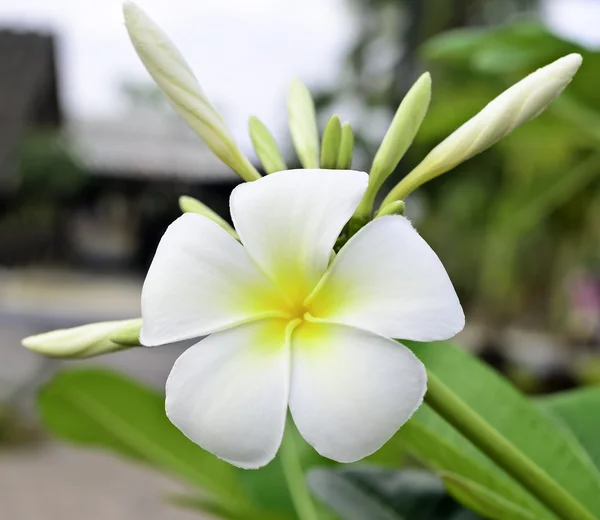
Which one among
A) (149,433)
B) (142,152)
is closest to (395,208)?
(149,433)

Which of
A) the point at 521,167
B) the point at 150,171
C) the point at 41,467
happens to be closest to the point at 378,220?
the point at 521,167

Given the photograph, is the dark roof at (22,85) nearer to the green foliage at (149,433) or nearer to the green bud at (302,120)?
the green foliage at (149,433)

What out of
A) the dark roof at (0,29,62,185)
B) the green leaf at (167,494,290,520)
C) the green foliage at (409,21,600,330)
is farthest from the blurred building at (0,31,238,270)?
the green leaf at (167,494,290,520)

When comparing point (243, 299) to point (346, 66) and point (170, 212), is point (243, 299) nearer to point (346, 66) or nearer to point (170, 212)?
point (346, 66)

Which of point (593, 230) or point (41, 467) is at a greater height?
point (593, 230)

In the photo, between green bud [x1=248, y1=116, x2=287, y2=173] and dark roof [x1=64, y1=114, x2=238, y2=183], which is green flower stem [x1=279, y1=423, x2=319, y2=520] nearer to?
green bud [x1=248, y1=116, x2=287, y2=173]
